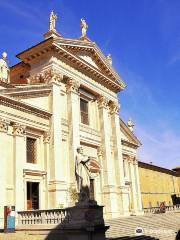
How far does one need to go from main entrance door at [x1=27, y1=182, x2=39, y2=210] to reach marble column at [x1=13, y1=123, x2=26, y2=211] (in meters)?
1.05

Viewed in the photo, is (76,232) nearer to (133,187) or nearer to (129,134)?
(133,187)

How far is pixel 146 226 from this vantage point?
79.7 feet

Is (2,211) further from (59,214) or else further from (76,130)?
(76,130)

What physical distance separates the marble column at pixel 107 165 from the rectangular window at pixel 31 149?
8.15m

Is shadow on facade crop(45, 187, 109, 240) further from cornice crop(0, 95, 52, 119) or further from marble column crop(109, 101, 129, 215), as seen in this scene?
marble column crop(109, 101, 129, 215)

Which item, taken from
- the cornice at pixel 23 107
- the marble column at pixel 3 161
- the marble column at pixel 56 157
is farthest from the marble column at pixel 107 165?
the marble column at pixel 3 161

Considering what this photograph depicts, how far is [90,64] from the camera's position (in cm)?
2850

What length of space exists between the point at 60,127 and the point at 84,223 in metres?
10.3

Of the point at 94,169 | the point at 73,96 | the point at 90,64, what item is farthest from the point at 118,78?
the point at 94,169

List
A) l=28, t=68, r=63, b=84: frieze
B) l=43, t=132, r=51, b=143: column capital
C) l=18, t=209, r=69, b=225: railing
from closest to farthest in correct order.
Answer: l=18, t=209, r=69, b=225: railing → l=43, t=132, r=51, b=143: column capital → l=28, t=68, r=63, b=84: frieze

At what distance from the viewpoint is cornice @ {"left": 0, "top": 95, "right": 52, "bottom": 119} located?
19909 mm

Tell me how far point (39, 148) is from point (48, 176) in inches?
77.7

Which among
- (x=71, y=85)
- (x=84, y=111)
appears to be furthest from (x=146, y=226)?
(x=71, y=85)

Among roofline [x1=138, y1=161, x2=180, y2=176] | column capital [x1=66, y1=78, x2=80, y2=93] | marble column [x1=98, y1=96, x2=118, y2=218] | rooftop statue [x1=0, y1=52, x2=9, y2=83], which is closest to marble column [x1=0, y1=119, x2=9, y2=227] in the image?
rooftop statue [x1=0, y1=52, x2=9, y2=83]
